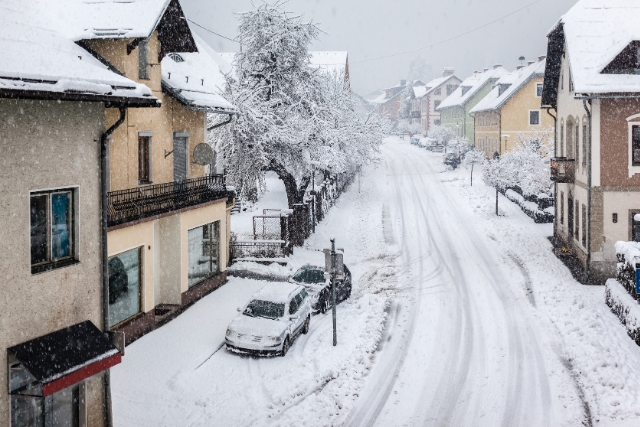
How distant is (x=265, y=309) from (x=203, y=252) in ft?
17.3

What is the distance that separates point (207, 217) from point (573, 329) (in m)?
12.0

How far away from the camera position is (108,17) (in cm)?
1559

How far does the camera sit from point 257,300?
56.4 feet

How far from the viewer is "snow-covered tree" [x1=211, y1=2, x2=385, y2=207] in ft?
94.3

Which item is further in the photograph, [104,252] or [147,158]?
[147,158]

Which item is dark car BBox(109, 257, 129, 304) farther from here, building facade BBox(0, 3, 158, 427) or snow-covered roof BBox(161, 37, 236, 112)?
snow-covered roof BBox(161, 37, 236, 112)

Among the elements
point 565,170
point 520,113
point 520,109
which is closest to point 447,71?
point 520,109

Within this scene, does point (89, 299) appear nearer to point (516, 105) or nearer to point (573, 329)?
point (573, 329)

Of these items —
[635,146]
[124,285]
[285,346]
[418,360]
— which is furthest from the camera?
[635,146]

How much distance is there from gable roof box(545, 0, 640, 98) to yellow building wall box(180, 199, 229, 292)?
1386cm

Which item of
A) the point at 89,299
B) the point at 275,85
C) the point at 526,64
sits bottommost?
the point at 89,299

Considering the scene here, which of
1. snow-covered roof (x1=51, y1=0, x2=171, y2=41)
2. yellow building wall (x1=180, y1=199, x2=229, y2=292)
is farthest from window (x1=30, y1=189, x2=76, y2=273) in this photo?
yellow building wall (x1=180, y1=199, x2=229, y2=292)

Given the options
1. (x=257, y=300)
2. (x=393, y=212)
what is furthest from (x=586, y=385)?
(x=393, y=212)

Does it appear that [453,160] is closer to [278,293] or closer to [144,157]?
[278,293]
